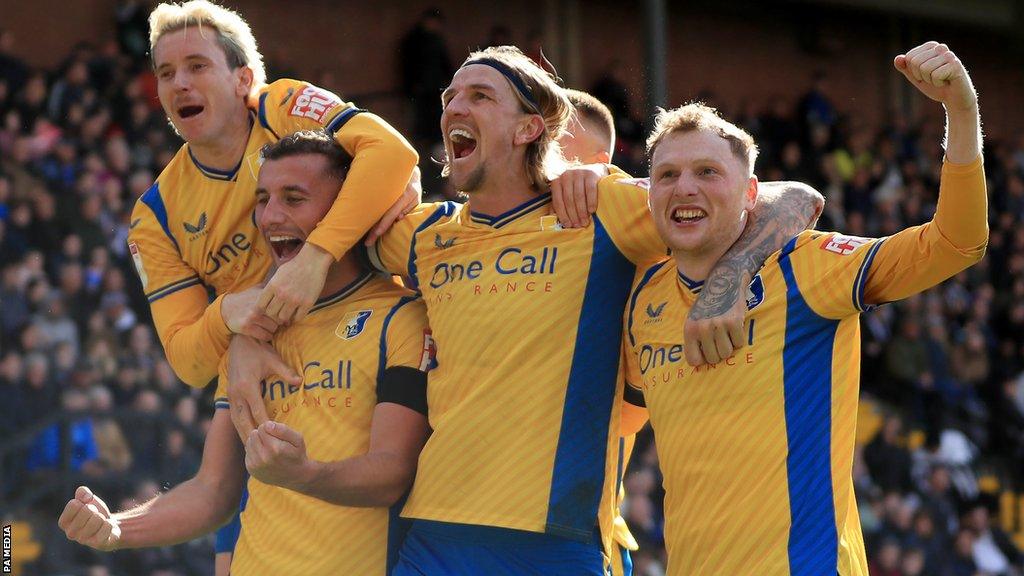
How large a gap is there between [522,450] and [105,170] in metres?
8.07

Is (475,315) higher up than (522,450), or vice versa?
(475,315)

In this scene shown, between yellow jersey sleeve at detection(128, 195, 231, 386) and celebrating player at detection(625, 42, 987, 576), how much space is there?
5.79 feet

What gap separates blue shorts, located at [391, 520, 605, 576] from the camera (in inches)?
191

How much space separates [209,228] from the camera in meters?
5.63

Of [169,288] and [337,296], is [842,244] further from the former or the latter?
[169,288]

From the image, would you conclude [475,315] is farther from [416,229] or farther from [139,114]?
[139,114]

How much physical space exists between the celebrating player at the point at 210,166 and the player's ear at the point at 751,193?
1229 millimetres

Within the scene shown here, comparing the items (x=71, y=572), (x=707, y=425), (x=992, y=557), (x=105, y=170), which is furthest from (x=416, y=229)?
(x=992, y=557)

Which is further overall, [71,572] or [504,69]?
[71,572]

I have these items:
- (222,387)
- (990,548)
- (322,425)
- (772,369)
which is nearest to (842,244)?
(772,369)

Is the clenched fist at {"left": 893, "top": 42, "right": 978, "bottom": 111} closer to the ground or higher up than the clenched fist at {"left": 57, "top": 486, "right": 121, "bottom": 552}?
higher up

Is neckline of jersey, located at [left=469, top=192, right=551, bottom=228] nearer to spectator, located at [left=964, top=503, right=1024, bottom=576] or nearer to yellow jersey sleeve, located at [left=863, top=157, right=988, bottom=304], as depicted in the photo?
yellow jersey sleeve, located at [left=863, top=157, right=988, bottom=304]

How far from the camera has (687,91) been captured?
19.1 metres

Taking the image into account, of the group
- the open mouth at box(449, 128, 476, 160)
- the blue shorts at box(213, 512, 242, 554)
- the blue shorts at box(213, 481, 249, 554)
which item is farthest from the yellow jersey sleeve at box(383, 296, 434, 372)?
the blue shorts at box(213, 512, 242, 554)
